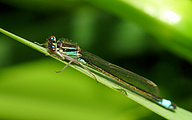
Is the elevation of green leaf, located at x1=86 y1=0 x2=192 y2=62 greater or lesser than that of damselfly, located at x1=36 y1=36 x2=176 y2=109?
greater

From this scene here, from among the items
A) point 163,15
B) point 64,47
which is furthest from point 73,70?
point 163,15

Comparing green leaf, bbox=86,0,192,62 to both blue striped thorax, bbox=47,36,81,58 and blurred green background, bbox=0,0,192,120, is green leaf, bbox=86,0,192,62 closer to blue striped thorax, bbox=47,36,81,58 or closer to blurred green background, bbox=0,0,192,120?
blurred green background, bbox=0,0,192,120

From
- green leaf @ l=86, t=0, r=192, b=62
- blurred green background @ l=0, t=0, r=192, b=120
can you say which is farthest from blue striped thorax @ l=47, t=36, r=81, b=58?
green leaf @ l=86, t=0, r=192, b=62

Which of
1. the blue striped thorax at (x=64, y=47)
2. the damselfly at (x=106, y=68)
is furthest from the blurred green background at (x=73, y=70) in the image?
the blue striped thorax at (x=64, y=47)

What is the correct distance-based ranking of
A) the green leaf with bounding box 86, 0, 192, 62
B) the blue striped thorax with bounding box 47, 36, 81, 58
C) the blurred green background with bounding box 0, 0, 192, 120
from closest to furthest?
1. the green leaf with bounding box 86, 0, 192, 62
2. the blurred green background with bounding box 0, 0, 192, 120
3. the blue striped thorax with bounding box 47, 36, 81, 58

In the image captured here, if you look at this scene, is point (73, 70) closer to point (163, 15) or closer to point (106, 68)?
point (106, 68)

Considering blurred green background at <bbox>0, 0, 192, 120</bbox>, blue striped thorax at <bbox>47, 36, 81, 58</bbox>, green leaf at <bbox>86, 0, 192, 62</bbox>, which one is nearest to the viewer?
green leaf at <bbox>86, 0, 192, 62</bbox>

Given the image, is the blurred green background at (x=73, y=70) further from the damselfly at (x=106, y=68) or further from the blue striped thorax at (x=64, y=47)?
the blue striped thorax at (x=64, y=47)

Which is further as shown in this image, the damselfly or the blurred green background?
the damselfly

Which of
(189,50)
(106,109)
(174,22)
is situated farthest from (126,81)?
(174,22)
